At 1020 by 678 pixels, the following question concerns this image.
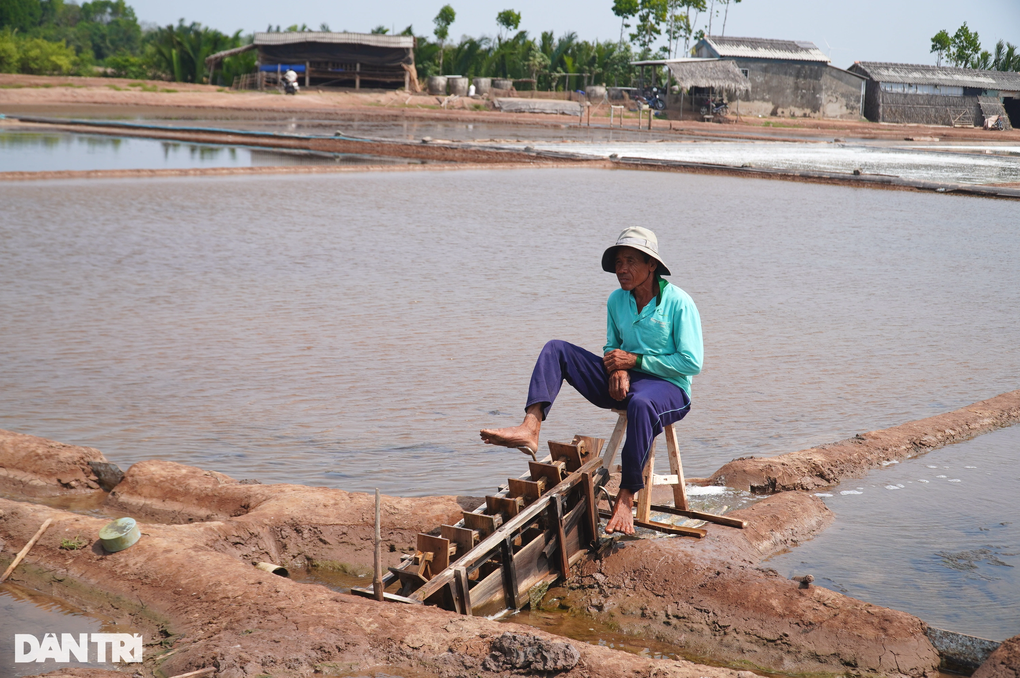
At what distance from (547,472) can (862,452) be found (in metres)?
2.04

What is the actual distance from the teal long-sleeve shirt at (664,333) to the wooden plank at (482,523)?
766mm

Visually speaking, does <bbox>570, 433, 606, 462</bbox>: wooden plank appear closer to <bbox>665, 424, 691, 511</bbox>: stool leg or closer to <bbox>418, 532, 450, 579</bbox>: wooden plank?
<bbox>665, 424, 691, 511</bbox>: stool leg

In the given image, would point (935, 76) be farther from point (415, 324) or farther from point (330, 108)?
point (415, 324)

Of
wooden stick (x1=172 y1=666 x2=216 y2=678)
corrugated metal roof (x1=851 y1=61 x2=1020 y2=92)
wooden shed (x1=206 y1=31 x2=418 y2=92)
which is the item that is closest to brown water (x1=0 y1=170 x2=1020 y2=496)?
wooden stick (x1=172 y1=666 x2=216 y2=678)

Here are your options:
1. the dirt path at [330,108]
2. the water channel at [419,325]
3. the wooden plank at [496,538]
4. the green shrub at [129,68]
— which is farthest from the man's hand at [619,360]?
the green shrub at [129,68]

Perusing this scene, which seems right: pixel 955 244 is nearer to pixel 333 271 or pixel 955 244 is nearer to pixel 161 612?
pixel 333 271

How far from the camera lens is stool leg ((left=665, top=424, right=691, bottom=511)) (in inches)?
141

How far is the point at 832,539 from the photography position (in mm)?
3896

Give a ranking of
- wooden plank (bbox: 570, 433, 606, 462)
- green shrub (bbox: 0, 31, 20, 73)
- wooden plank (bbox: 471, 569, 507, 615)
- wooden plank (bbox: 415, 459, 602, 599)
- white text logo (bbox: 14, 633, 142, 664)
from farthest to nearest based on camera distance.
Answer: green shrub (bbox: 0, 31, 20, 73) → wooden plank (bbox: 570, 433, 606, 462) → wooden plank (bbox: 471, 569, 507, 615) → wooden plank (bbox: 415, 459, 602, 599) → white text logo (bbox: 14, 633, 142, 664)

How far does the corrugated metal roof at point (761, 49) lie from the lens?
44.1m

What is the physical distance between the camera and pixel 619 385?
131 inches

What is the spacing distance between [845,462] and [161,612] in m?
3.16

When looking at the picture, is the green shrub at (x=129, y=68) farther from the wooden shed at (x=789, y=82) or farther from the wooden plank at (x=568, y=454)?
the wooden plank at (x=568, y=454)

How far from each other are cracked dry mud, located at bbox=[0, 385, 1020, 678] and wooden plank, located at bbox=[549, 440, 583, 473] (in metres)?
0.35
